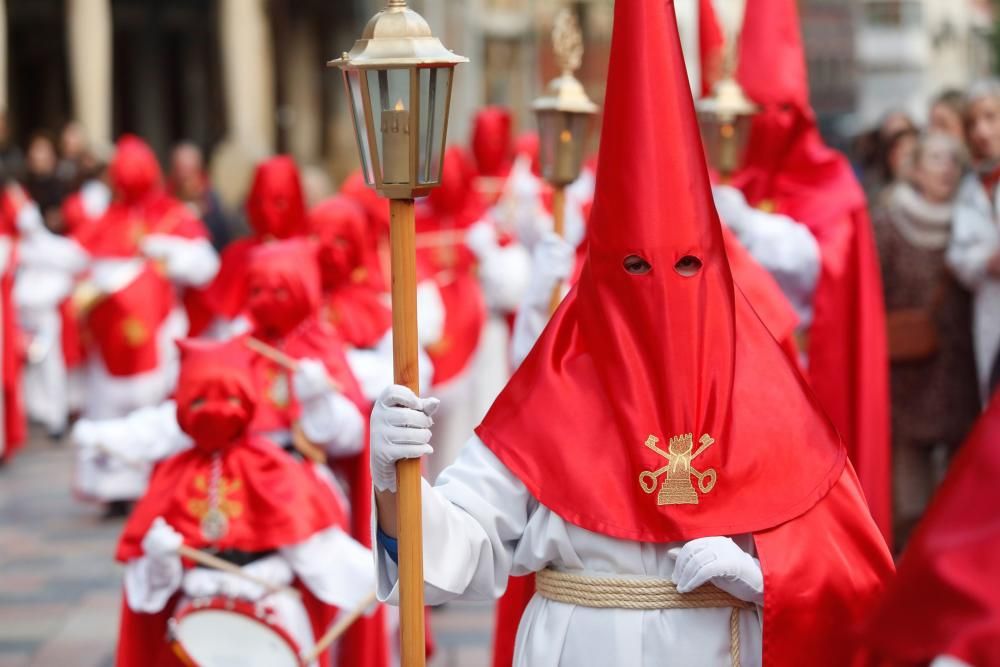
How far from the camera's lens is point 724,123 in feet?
22.1

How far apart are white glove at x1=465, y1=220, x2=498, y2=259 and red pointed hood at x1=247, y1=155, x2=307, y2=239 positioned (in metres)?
1.50

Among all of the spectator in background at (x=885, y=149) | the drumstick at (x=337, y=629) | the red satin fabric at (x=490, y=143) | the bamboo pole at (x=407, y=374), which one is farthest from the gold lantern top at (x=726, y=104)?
the red satin fabric at (x=490, y=143)

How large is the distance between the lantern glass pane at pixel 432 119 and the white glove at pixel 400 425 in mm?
419

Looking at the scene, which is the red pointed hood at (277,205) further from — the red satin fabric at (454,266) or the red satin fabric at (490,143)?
the red satin fabric at (490,143)

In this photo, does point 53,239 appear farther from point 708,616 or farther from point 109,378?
point 708,616

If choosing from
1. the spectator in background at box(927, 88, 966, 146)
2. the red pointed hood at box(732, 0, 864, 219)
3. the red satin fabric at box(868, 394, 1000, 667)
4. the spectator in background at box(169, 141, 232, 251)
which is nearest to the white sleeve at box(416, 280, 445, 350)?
the red pointed hood at box(732, 0, 864, 219)

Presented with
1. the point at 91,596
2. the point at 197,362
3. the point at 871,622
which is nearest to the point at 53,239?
the point at 91,596

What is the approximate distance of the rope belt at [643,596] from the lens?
360 cm

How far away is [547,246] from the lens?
6.06m

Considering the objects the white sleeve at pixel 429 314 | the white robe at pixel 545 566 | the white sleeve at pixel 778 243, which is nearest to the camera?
the white robe at pixel 545 566

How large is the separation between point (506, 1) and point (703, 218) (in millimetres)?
29998

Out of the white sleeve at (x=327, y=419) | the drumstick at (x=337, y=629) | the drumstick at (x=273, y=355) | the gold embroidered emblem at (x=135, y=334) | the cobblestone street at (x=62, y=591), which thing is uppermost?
the drumstick at (x=273, y=355)

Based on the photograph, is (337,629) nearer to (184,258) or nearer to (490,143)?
(184,258)

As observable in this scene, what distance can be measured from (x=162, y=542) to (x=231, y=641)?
335 mm
